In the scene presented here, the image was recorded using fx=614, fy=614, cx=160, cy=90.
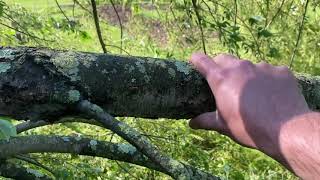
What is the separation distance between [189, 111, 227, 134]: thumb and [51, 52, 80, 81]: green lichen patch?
0.29 metres

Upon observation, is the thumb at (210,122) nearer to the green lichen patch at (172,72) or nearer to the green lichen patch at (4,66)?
the green lichen patch at (172,72)

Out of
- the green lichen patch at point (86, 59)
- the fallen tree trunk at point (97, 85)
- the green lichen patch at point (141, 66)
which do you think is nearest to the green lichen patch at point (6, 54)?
the fallen tree trunk at point (97, 85)

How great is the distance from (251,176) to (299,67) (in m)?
2.91

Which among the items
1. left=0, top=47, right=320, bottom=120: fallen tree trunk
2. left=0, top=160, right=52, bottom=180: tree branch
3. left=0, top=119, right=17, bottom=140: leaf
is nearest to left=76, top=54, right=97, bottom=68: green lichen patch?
left=0, top=47, right=320, bottom=120: fallen tree trunk

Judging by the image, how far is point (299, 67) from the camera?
6.28m

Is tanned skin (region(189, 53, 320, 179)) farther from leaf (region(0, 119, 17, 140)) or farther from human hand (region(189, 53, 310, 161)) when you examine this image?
leaf (region(0, 119, 17, 140))

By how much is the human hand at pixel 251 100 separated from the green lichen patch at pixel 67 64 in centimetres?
27

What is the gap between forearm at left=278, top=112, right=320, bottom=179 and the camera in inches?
44.3

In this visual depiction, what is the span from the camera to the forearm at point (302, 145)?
1.12 metres

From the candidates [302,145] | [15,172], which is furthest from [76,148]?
[302,145]

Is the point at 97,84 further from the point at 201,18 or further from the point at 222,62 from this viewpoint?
the point at 201,18

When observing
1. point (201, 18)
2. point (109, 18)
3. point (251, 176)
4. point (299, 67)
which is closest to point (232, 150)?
point (251, 176)

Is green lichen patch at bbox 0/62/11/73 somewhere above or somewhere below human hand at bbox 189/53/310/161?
above

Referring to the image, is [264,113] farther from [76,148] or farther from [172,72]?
[76,148]
